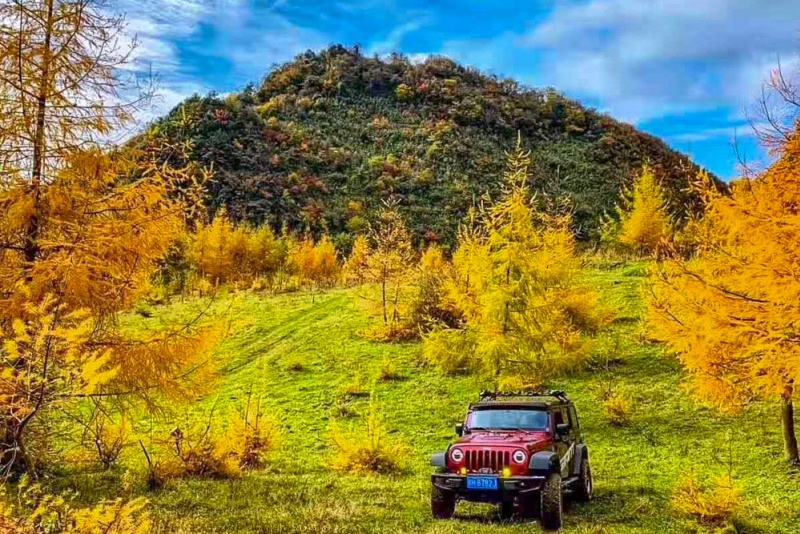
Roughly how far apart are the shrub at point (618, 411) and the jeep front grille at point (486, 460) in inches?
362

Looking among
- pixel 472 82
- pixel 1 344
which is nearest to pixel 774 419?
pixel 1 344

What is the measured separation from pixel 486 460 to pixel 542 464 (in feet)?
2.78

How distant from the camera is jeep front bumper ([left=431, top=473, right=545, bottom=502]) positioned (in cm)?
873

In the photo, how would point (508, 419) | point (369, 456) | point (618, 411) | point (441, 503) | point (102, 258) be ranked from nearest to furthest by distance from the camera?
point (102, 258)
point (441, 503)
point (508, 419)
point (369, 456)
point (618, 411)

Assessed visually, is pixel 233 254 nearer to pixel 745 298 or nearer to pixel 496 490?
pixel 496 490

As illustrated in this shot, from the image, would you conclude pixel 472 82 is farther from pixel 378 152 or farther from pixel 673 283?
pixel 673 283

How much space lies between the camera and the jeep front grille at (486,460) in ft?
30.0

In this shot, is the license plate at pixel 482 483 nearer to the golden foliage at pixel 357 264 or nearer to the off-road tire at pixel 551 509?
the off-road tire at pixel 551 509

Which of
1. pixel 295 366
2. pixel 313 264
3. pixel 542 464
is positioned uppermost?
pixel 313 264

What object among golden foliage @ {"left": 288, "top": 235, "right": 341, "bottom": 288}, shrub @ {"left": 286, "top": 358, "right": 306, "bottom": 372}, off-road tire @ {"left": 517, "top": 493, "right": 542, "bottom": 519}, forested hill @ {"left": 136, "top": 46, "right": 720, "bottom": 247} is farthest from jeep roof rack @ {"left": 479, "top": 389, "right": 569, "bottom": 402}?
forested hill @ {"left": 136, "top": 46, "right": 720, "bottom": 247}

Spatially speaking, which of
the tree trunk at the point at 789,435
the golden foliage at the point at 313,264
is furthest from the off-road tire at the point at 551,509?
the golden foliage at the point at 313,264

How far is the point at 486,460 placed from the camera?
9.27 meters

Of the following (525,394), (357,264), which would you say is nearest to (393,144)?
(357,264)

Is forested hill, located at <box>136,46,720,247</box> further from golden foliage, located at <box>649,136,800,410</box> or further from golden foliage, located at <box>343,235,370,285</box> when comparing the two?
golden foliage, located at <box>649,136,800,410</box>
